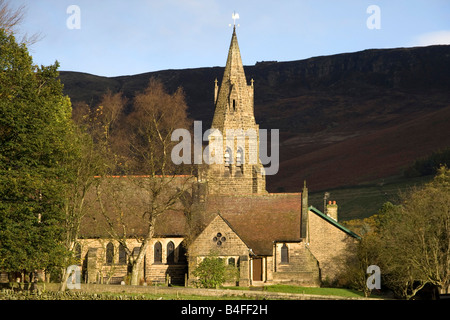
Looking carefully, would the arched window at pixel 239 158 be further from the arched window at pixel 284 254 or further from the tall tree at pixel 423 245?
the tall tree at pixel 423 245

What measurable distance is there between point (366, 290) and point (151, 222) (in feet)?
50.6

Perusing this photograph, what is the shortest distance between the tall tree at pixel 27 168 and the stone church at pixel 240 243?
494 inches

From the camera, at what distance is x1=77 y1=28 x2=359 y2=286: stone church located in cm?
4950

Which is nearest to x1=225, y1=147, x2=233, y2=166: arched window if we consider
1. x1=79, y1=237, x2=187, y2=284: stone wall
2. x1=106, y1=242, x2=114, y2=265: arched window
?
x1=79, y1=237, x2=187, y2=284: stone wall

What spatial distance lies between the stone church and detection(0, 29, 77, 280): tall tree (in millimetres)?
12541

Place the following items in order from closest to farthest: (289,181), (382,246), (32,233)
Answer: (32,233) → (382,246) → (289,181)

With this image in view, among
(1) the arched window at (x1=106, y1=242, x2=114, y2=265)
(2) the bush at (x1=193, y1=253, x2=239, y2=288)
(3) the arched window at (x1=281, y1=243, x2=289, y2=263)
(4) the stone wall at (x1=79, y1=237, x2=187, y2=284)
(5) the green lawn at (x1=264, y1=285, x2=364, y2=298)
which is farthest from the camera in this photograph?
(1) the arched window at (x1=106, y1=242, x2=114, y2=265)

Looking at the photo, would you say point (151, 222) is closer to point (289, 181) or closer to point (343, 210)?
point (343, 210)

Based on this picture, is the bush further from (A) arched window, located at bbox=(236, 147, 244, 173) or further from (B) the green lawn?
(A) arched window, located at bbox=(236, 147, 244, 173)

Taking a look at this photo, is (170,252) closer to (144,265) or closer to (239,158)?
(144,265)

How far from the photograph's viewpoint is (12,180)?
110ft

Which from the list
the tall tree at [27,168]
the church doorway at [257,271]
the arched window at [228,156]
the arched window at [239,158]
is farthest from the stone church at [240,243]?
the tall tree at [27,168]

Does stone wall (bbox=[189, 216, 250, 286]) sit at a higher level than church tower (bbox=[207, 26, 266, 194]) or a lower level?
lower

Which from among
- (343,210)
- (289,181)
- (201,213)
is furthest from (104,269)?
(289,181)
